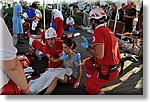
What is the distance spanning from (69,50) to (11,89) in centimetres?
54

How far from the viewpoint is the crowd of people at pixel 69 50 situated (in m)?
1.32

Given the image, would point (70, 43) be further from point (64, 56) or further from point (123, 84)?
point (123, 84)

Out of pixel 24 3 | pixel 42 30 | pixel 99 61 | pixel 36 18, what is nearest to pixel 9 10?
pixel 24 3

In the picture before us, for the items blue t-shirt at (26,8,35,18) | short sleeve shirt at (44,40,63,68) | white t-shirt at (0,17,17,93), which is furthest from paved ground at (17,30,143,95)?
white t-shirt at (0,17,17,93)

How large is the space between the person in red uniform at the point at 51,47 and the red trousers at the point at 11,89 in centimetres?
47

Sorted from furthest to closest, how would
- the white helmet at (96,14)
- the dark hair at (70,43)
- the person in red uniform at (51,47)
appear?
the person in red uniform at (51,47) → the dark hair at (70,43) → the white helmet at (96,14)

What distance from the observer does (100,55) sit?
1351 millimetres

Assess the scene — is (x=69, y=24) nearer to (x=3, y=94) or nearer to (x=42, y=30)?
(x=42, y=30)

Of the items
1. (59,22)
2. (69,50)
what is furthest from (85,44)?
(59,22)

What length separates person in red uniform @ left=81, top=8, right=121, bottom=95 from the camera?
132 cm

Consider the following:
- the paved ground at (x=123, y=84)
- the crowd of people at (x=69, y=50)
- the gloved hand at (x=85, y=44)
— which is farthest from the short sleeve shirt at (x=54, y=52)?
the gloved hand at (x=85, y=44)

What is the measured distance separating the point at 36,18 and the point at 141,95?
742mm

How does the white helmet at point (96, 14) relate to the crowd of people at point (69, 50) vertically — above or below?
above

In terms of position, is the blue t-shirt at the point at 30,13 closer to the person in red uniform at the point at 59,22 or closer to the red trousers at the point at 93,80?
the person in red uniform at the point at 59,22
